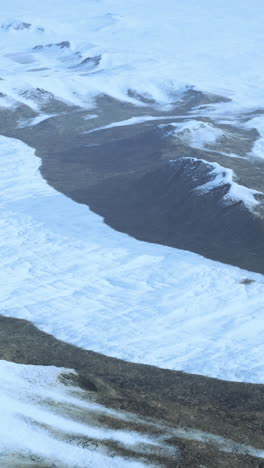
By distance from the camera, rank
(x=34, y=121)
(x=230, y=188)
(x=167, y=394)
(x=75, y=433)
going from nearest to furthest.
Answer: (x=75, y=433)
(x=167, y=394)
(x=230, y=188)
(x=34, y=121)

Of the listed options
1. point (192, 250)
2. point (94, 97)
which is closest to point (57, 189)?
point (192, 250)

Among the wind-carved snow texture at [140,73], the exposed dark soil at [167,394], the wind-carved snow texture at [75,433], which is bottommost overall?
the wind-carved snow texture at [140,73]

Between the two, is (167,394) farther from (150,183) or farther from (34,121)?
(34,121)

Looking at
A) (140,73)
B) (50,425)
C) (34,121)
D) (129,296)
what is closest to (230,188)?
(129,296)

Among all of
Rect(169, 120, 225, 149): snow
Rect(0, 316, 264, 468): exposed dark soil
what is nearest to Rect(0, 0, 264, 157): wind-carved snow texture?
Rect(169, 120, 225, 149): snow

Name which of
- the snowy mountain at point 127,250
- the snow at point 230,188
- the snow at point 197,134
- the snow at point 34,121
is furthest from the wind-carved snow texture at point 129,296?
the snow at point 34,121

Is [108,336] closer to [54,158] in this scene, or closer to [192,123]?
[54,158]

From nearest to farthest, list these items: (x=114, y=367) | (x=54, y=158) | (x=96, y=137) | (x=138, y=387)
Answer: (x=138, y=387), (x=114, y=367), (x=54, y=158), (x=96, y=137)

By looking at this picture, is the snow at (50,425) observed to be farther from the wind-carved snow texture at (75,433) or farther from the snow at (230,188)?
the snow at (230,188)
